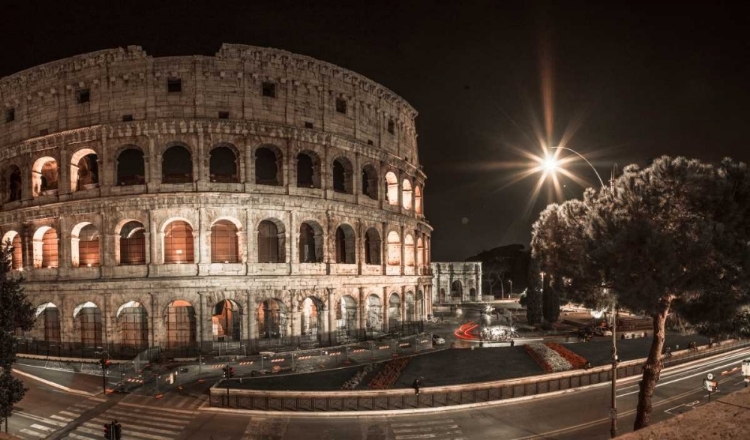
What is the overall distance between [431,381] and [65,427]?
15.6 meters

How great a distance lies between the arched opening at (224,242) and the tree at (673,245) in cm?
2349

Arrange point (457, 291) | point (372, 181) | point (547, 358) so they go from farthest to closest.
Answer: point (457, 291), point (372, 181), point (547, 358)

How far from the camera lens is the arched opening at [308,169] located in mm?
33938

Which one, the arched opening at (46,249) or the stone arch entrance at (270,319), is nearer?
the stone arch entrance at (270,319)

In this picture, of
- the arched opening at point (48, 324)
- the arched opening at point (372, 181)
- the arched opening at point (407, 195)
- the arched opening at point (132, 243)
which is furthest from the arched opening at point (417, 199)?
the arched opening at point (48, 324)

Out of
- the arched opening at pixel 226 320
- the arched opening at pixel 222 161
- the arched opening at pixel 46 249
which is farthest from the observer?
the arched opening at pixel 222 161

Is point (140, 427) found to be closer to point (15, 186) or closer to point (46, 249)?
point (46, 249)

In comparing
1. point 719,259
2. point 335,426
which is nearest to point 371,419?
point 335,426

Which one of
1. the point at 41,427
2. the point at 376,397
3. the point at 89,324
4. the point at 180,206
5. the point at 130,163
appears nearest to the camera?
the point at 41,427

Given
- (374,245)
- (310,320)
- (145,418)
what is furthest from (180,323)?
(374,245)

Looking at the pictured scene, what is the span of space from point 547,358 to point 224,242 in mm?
22067

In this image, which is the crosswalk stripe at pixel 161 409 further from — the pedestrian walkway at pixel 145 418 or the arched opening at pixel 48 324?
the arched opening at pixel 48 324

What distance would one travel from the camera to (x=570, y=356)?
25.7 meters

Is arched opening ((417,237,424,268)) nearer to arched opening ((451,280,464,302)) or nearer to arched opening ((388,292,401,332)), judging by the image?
arched opening ((388,292,401,332))
